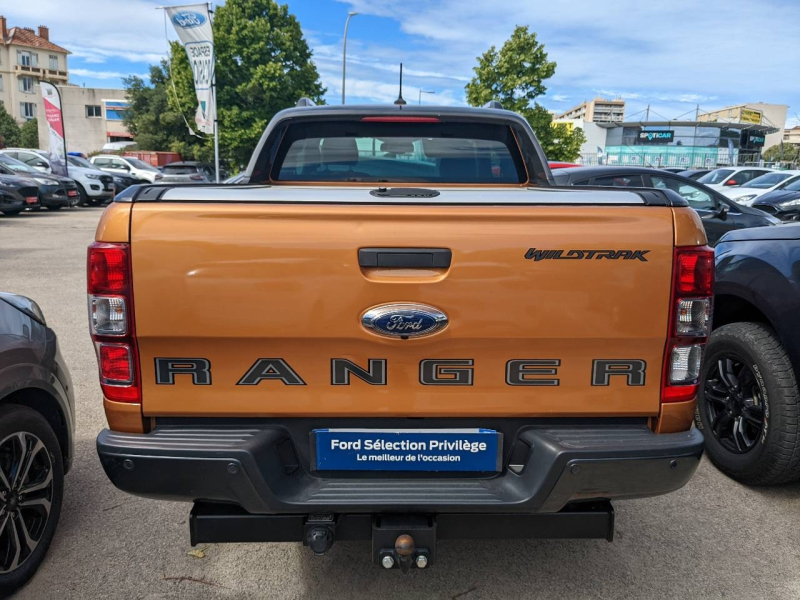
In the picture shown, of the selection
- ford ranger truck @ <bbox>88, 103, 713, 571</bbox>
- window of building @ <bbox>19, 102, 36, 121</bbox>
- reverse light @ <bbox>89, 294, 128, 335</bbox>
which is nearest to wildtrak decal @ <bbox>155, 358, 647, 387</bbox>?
ford ranger truck @ <bbox>88, 103, 713, 571</bbox>

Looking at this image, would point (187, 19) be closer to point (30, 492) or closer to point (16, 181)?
point (16, 181)

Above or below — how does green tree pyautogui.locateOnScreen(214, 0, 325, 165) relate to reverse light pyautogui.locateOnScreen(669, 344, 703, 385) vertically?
above

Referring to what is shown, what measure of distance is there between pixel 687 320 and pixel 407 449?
3.27 feet

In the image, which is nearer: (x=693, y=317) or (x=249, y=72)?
(x=693, y=317)

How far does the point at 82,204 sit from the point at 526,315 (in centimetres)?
2464

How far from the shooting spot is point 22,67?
3388 inches

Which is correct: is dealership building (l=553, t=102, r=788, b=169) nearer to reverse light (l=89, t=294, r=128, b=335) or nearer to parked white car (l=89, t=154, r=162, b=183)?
parked white car (l=89, t=154, r=162, b=183)

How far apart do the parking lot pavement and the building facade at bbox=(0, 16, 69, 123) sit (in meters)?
93.7

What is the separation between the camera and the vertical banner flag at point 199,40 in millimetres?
18219

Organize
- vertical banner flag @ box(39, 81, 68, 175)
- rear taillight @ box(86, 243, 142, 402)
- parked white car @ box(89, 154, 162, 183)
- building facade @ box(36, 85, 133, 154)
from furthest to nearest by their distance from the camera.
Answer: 1. building facade @ box(36, 85, 133, 154)
2. parked white car @ box(89, 154, 162, 183)
3. vertical banner flag @ box(39, 81, 68, 175)
4. rear taillight @ box(86, 243, 142, 402)

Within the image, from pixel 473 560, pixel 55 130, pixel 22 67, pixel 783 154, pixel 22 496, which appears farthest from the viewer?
pixel 783 154

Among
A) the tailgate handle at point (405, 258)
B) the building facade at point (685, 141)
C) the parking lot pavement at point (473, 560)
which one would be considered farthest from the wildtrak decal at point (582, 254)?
the building facade at point (685, 141)

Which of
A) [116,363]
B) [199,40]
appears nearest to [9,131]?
[199,40]

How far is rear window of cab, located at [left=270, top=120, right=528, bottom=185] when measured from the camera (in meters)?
3.67
